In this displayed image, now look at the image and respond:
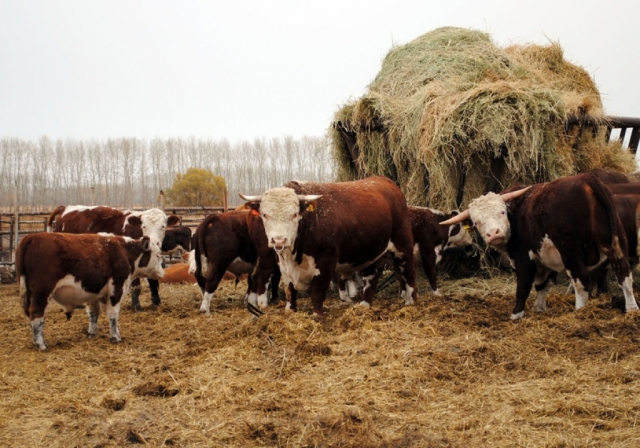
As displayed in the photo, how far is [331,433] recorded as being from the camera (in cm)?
406

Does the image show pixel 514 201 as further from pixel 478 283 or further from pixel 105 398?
pixel 105 398

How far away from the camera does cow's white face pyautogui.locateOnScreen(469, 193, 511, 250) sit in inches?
310

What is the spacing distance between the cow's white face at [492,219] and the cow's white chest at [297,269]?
7.35 feet

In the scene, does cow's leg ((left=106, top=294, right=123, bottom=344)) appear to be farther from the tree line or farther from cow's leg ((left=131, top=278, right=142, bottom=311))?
the tree line

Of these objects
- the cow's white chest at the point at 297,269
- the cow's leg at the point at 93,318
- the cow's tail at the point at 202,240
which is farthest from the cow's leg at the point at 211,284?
the cow's white chest at the point at 297,269

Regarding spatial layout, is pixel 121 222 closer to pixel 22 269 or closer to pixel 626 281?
pixel 22 269

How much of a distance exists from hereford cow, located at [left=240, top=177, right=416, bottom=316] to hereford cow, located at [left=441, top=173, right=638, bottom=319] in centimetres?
112

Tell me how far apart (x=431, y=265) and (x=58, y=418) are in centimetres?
700

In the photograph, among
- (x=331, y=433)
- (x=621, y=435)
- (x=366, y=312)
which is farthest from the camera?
(x=366, y=312)

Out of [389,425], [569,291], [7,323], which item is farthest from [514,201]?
[7,323]

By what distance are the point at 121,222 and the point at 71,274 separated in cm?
440

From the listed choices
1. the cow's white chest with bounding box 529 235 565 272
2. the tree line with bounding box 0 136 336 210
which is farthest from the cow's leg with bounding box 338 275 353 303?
the tree line with bounding box 0 136 336 210

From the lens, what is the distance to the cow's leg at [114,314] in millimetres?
7533

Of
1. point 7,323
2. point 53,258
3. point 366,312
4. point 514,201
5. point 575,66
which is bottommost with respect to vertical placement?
point 7,323
